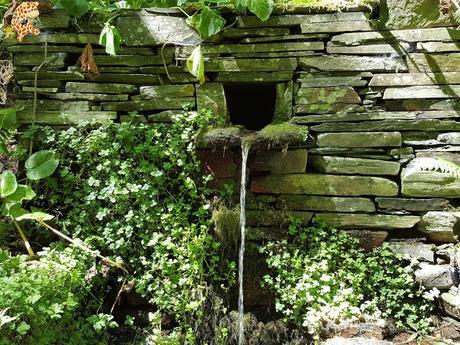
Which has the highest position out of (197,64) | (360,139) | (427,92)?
(197,64)

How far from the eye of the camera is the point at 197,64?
3.46 meters

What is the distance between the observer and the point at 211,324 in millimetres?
3270

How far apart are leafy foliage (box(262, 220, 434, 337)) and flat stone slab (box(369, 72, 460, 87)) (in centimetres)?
126

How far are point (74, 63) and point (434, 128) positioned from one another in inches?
119

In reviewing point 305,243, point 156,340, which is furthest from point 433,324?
point 156,340

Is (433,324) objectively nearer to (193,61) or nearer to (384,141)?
(384,141)

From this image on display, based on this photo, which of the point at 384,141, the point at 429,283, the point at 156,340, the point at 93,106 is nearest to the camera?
the point at 156,340

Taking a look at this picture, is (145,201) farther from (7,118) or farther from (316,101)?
(316,101)

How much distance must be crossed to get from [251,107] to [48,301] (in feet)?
9.54

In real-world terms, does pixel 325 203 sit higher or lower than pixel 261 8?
lower

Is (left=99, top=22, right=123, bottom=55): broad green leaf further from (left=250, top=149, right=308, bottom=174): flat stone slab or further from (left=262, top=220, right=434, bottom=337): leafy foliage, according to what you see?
(left=262, top=220, right=434, bottom=337): leafy foliage

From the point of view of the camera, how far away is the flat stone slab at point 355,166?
11.6 feet

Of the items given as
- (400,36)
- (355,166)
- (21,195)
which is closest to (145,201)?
(21,195)

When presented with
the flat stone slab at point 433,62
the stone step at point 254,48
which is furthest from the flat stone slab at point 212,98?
the flat stone slab at point 433,62
